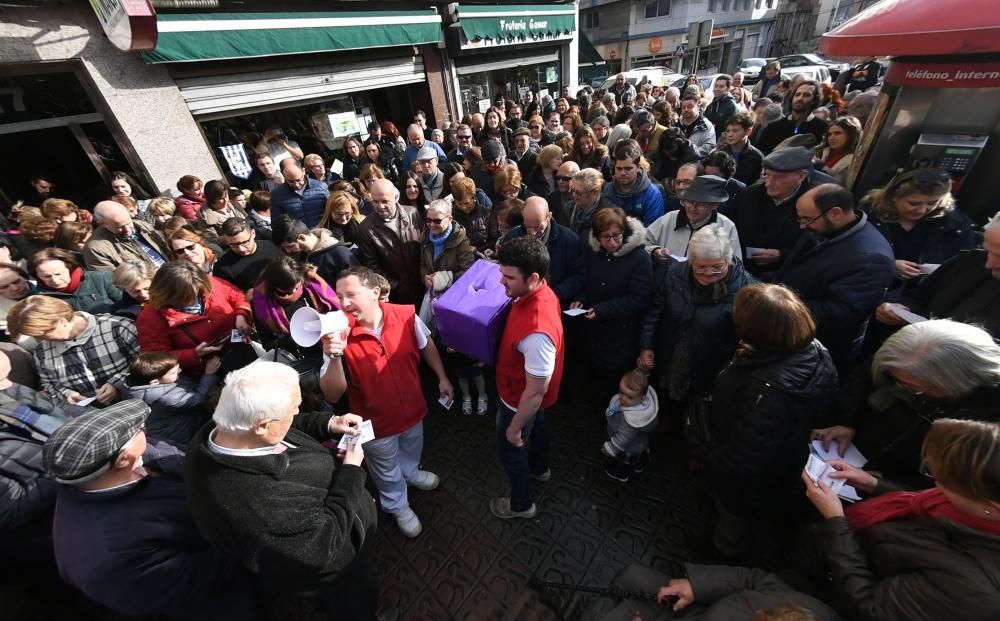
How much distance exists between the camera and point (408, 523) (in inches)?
118

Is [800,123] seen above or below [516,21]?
below

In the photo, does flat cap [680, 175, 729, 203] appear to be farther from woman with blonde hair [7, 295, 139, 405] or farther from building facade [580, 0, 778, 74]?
building facade [580, 0, 778, 74]

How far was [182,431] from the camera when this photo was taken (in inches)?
111

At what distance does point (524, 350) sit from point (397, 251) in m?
2.28

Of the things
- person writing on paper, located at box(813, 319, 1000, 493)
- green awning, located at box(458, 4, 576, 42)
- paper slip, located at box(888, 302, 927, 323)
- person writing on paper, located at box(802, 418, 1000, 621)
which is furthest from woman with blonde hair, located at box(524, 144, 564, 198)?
green awning, located at box(458, 4, 576, 42)

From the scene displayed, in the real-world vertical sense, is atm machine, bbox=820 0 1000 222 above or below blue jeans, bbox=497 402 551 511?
above

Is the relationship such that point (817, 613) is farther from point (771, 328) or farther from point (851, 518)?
point (771, 328)

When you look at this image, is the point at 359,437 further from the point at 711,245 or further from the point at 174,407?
the point at 711,245

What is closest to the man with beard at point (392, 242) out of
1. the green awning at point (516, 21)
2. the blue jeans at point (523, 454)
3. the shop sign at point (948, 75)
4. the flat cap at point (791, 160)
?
the blue jeans at point (523, 454)

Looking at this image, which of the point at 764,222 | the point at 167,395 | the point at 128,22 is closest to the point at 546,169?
the point at 764,222

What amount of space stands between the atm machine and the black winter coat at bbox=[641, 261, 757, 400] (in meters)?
2.28

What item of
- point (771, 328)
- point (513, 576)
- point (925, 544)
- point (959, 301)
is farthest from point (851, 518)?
point (513, 576)

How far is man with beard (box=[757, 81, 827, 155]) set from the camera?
5883mm

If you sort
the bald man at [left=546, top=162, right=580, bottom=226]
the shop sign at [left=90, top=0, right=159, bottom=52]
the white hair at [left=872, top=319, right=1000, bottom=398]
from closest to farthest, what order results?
the white hair at [left=872, top=319, right=1000, bottom=398], the bald man at [left=546, top=162, right=580, bottom=226], the shop sign at [left=90, top=0, right=159, bottom=52]
